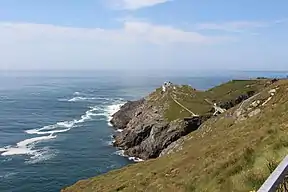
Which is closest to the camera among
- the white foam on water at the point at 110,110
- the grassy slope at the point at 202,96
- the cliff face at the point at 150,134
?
the cliff face at the point at 150,134

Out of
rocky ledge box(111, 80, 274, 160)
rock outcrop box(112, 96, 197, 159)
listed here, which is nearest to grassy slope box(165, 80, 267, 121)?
rocky ledge box(111, 80, 274, 160)

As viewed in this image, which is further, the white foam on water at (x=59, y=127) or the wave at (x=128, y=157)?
the white foam on water at (x=59, y=127)

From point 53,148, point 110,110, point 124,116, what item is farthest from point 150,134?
point 110,110

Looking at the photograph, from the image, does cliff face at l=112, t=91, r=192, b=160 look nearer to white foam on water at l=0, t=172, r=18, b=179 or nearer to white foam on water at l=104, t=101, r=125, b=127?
white foam on water at l=104, t=101, r=125, b=127

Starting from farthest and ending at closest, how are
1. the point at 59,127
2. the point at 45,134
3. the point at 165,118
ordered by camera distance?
the point at 59,127 → the point at 45,134 → the point at 165,118

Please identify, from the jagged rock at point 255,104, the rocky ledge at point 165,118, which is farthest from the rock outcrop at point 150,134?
the jagged rock at point 255,104

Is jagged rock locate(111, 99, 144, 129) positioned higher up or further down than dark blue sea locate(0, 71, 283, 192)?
higher up

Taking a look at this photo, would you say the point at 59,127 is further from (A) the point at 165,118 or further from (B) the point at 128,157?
(B) the point at 128,157

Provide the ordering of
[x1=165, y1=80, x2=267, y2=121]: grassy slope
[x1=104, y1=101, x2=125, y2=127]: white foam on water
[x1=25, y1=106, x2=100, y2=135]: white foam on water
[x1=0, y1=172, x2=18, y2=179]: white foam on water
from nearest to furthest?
[x1=0, y1=172, x2=18, y2=179]: white foam on water
[x1=165, y1=80, x2=267, y2=121]: grassy slope
[x1=25, y1=106, x2=100, y2=135]: white foam on water
[x1=104, y1=101, x2=125, y2=127]: white foam on water

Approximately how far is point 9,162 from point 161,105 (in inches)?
2308

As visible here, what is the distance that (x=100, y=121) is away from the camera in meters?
142

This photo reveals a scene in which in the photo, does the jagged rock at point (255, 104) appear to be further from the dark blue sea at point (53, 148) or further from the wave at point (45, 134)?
the wave at point (45, 134)

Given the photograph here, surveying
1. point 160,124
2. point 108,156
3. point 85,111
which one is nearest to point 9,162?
point 108,156

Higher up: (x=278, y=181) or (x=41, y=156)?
(x=278, y=181)
